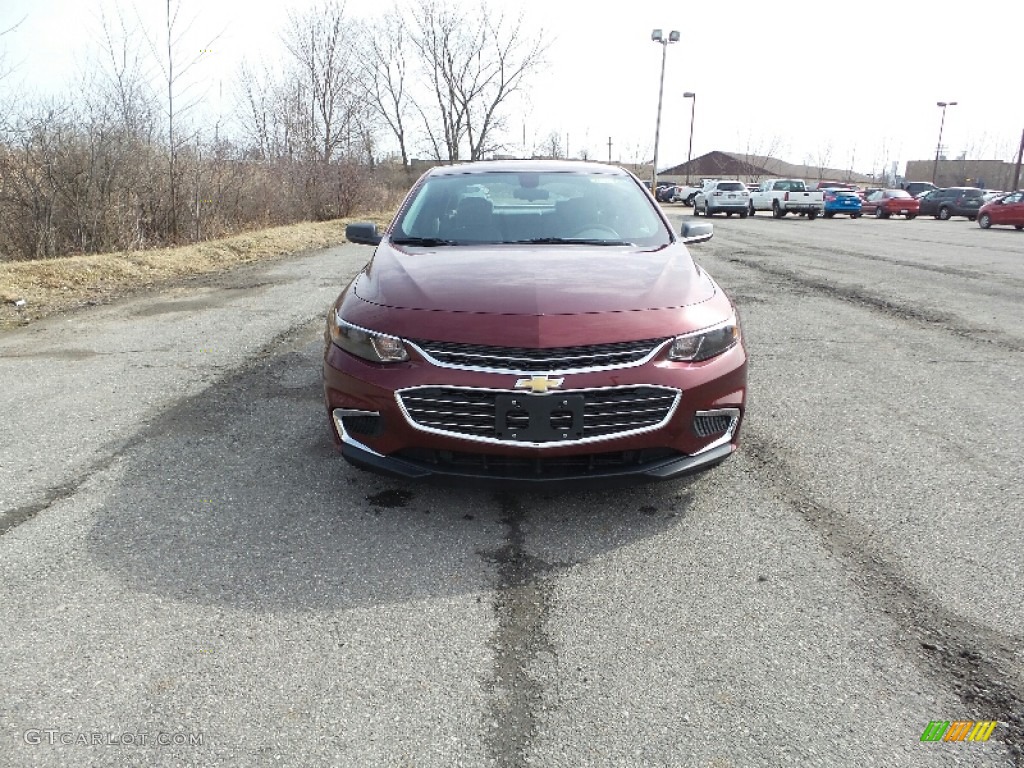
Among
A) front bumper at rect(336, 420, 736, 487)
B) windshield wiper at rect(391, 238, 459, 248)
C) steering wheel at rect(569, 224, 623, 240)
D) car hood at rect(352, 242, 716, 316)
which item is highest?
steering wheel at rect(569, 224, 623, 240)

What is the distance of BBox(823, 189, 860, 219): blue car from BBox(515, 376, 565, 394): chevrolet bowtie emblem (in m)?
34.7

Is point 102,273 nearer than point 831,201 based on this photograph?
Yes

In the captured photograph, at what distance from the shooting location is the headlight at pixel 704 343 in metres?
3.11

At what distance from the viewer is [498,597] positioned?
264 cm

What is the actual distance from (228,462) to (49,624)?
148cm

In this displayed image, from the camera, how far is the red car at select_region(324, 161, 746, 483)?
9.67 feet

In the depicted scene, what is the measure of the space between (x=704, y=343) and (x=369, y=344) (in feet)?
4.93

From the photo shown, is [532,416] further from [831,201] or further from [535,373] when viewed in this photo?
[831,201]

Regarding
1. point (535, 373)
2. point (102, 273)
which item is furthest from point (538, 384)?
point (102, 273)

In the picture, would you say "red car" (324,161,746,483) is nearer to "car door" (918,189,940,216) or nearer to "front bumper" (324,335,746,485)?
"front bumper" (324,335,746,485)

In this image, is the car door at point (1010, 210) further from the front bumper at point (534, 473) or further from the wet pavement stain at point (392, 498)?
the wet pavement stain at point (392, 498)

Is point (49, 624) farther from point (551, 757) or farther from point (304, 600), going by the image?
point (551, 757)

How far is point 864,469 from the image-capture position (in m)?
3.82

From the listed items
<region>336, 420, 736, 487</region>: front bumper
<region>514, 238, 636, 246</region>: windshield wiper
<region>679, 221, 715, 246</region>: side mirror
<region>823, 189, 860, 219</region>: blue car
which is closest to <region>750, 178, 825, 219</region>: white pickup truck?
<region>823, 189, 860, 219</region>: blue car
